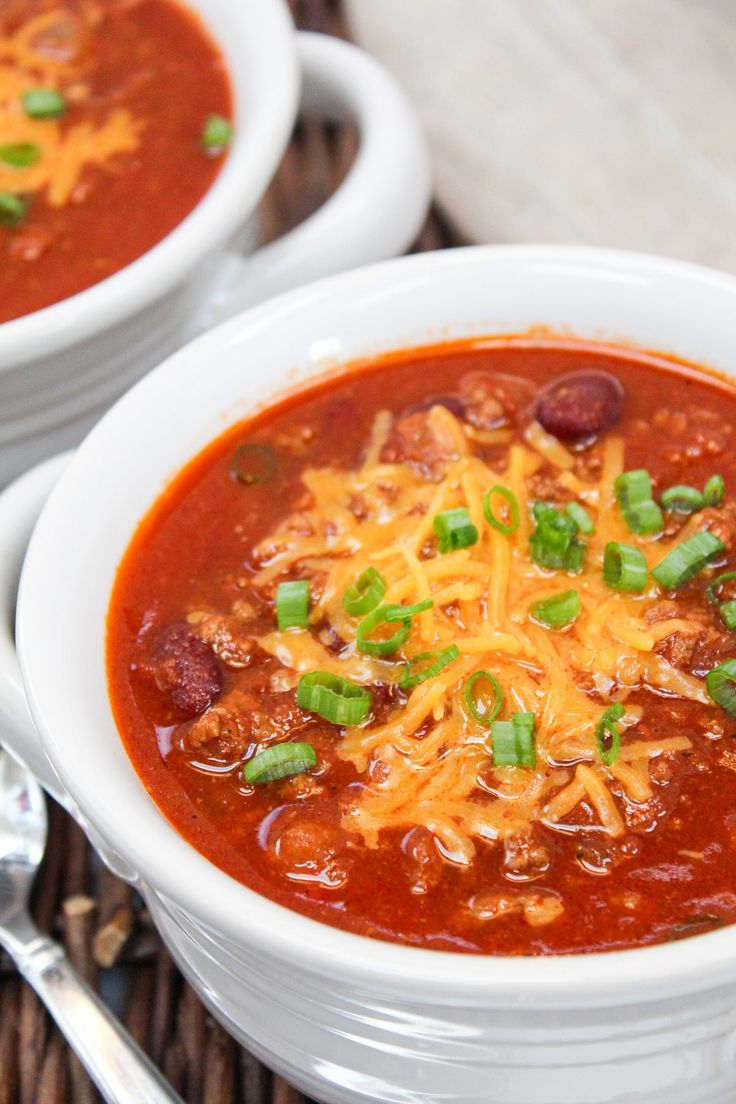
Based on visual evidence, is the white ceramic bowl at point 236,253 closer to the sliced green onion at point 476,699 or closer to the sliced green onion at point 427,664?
the sliced green onion at point 427,664

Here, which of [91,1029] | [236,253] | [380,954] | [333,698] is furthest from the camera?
[236,253]

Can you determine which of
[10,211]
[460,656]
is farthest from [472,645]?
[10,211]

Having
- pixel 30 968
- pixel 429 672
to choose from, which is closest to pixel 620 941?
pixel 429 672

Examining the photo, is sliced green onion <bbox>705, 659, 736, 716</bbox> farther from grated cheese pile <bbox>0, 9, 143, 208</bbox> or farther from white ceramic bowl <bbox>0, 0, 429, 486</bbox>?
grated cheese pile <bbox>0, 9, 143, 208</bbox>

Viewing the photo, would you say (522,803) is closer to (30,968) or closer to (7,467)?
(30,968)

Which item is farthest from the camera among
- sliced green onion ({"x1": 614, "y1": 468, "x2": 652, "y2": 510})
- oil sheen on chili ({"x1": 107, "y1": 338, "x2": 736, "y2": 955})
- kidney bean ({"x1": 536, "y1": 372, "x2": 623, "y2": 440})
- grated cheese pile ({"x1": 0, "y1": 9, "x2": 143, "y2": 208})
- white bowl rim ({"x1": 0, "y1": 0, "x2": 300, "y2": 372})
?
grated cheese pile ({"x1": 0, "y1": 9, "x2": 143, "y2": 208})

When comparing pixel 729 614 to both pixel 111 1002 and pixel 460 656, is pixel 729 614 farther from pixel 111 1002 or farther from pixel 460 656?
pixel 111 1002

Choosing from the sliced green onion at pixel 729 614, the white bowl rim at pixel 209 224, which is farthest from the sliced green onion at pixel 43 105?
the sliced green onion at pixel 729 614

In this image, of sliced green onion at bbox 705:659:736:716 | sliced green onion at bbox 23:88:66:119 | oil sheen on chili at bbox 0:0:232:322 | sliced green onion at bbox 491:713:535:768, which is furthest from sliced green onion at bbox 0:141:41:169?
sliced green onion at bbox 705:659:736:716
